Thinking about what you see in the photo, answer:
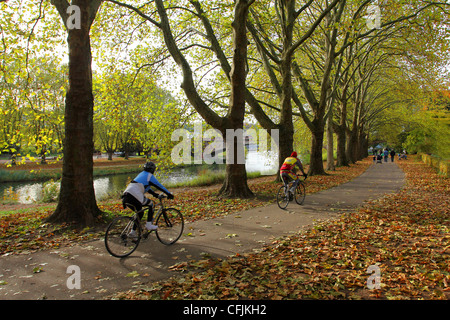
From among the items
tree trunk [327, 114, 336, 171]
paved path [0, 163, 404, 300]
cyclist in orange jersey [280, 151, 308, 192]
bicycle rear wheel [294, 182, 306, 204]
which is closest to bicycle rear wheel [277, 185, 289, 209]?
cyclist in orange jersey [280, 151, 308, 192]

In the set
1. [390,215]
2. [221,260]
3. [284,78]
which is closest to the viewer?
[221,260]

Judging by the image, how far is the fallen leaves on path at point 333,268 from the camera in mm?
3770

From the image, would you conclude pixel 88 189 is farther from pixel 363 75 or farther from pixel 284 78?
pixel 363 75

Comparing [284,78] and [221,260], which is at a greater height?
[284,78]

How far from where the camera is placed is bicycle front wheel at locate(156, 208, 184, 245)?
233 inches

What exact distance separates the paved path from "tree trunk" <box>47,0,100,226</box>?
179cm

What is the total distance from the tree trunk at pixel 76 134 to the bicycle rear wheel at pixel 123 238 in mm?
2277

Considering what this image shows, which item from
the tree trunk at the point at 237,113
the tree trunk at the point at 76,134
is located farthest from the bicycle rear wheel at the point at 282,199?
the tree trunk at the point at 76,134

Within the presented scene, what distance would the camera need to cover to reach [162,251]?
5.50 m

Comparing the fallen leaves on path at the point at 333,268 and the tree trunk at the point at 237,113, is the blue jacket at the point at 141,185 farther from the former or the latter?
the tree trunk at the point at 237,113

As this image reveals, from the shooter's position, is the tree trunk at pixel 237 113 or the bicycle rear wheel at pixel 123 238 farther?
the tree trunk at pixel 237 113

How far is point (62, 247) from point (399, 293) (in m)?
6.02
